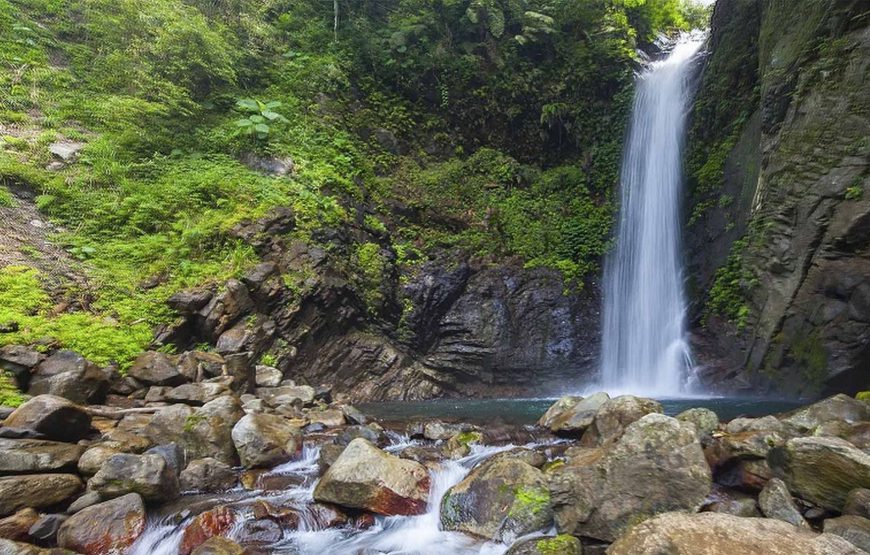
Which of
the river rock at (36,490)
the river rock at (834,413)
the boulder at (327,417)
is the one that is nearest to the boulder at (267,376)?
the boulder at (327,417)

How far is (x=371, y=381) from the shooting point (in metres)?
12.0

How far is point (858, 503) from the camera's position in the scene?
11.1 ft

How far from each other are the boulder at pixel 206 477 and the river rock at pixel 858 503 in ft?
19.5

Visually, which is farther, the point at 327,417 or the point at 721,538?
the point at 327,417

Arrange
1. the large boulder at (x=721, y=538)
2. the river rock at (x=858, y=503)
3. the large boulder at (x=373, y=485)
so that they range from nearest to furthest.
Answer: the large boulder at (x=721, y=538) < the river rock at (x=858, y=503) < the large boulder at (x=373, y=485)

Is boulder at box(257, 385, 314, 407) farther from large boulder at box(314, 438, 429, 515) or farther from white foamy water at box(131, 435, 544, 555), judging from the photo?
large boulder at box(314, 438, 429, 515)

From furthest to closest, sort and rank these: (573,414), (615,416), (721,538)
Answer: (573,414) → (615,416) → (721,538)

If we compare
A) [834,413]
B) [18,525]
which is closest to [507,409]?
[834,413]

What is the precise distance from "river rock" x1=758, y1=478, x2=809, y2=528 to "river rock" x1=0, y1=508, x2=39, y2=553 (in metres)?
6.37

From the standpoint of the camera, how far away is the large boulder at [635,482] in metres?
3.86

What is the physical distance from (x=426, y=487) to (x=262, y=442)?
237cm

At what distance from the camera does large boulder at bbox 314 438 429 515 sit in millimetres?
4680

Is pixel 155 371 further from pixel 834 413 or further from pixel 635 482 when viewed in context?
pixel 834 413

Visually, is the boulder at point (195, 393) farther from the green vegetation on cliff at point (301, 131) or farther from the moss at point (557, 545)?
the moss at point (557, 545)
